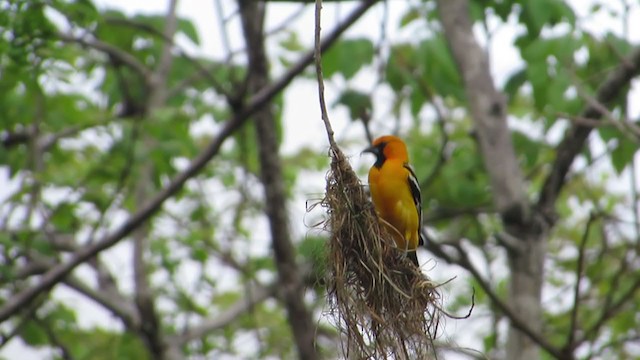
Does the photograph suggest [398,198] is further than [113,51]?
No

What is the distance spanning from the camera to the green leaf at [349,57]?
6.27 meters

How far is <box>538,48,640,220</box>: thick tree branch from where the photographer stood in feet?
18.4

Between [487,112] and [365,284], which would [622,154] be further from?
[365,284]

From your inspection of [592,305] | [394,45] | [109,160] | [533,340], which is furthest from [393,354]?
[592,305]

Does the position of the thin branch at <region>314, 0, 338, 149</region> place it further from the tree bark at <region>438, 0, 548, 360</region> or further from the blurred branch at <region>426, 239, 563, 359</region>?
the tree bark at <region>438, 0, 548, 360</region>

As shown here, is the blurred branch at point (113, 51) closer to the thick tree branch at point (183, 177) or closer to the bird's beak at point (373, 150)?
the thick tree branch at point (183, 177)

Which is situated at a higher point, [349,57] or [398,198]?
[349,57]

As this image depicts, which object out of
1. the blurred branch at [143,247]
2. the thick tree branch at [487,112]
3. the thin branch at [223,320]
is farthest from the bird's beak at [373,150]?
the thin branch at [223,320]

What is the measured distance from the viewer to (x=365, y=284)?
12.7 feet

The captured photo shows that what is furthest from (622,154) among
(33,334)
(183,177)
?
(33,334)

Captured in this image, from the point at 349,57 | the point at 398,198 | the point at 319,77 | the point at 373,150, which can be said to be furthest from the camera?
the point at 349,57

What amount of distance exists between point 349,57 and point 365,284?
271 cm

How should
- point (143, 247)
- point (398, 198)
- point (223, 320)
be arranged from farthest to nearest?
point (223, 320) < point (143, 247) < point (398, 198)

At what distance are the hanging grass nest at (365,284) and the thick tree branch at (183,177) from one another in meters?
1.90
